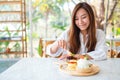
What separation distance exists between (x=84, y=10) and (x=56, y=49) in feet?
1.49

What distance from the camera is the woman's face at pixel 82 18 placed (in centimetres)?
185

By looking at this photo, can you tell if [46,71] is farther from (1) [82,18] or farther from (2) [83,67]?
(1) [82,18]

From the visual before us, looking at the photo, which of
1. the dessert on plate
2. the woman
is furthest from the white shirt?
the dessert on plate

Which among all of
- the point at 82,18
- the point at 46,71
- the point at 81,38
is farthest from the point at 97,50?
the point at 46,71

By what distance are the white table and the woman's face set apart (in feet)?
1.25

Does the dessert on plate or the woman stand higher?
the woman

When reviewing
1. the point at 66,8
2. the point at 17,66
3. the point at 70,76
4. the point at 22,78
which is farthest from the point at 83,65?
the point at 66,8

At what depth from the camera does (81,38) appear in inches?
76.4

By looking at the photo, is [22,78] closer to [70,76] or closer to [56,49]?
[70,76]

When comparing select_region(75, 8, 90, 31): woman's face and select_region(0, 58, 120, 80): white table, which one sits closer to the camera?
select_region(0, 58, 120, 80): white table

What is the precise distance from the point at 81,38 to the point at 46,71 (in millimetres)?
662

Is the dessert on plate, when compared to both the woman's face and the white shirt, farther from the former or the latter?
the woman's face

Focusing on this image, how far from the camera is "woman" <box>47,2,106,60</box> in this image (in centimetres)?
182

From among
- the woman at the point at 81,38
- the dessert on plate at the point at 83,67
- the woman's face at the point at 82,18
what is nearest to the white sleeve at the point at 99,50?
the woman at the point at 81,38
